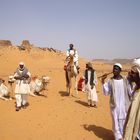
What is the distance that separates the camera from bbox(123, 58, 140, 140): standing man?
4.65m

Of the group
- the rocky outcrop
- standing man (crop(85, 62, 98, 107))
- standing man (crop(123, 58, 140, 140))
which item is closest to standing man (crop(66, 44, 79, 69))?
standing man (crop(85, 62, 98, 107))

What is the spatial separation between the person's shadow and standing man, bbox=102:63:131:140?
1086 millimetres

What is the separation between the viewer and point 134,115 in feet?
15.4

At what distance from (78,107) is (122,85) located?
4.89m

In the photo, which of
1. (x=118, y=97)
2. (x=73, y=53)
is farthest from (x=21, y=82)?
(x=118, y=97)

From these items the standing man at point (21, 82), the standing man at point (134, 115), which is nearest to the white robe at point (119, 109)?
the standing man at point (134, 115)

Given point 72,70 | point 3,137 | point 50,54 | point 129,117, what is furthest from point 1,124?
point 50,54

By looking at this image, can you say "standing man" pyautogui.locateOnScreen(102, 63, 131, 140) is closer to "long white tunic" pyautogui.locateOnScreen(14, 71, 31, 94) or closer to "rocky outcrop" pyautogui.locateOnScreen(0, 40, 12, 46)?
"long white tunic" pyautogui.locateOnScreen(14, 71, 31, 94)

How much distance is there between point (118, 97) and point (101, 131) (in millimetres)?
2044

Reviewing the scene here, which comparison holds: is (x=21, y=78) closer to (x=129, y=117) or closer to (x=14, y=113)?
(x=14, y=113)

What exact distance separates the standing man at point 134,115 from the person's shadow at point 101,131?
3866 millimetres

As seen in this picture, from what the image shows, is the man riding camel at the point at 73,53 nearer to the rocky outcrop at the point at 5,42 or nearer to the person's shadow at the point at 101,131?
the person's shadow at the point at 101,131

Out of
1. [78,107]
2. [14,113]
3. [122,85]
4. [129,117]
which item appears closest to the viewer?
[129,117]

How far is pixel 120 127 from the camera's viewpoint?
25.2ft
